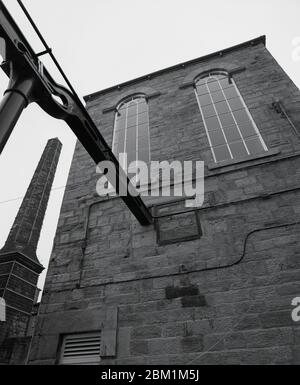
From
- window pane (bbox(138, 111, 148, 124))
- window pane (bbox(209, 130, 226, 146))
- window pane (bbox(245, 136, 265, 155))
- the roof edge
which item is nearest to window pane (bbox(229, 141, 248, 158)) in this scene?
window pane (bbox(245, 136, 265, 155))

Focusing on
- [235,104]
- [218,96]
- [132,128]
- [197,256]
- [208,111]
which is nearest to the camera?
[197,256]

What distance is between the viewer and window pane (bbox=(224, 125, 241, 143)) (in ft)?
19.8

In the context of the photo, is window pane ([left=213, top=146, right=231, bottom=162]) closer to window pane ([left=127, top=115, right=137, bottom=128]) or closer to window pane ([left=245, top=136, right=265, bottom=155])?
window pane ([left=245, top=136, right=265, bottom=155])

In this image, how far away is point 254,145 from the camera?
569 centimetres

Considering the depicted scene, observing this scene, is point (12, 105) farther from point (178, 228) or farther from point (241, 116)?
point (241, 116)

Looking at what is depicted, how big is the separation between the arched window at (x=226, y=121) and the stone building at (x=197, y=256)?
0.12 ft

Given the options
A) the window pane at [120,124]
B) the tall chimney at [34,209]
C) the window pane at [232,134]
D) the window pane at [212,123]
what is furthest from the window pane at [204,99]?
the tall chimney at [34,209]

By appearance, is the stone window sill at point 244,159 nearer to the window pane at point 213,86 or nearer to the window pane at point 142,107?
the window pane at point 213,86

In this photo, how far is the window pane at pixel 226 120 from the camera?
642 centimetres

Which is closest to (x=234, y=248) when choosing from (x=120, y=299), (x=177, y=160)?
(x=120, y=299)

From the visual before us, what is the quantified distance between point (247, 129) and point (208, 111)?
1310 millimetres

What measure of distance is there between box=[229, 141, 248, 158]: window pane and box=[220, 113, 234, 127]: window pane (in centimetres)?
74

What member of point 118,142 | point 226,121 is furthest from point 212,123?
point 118,142
